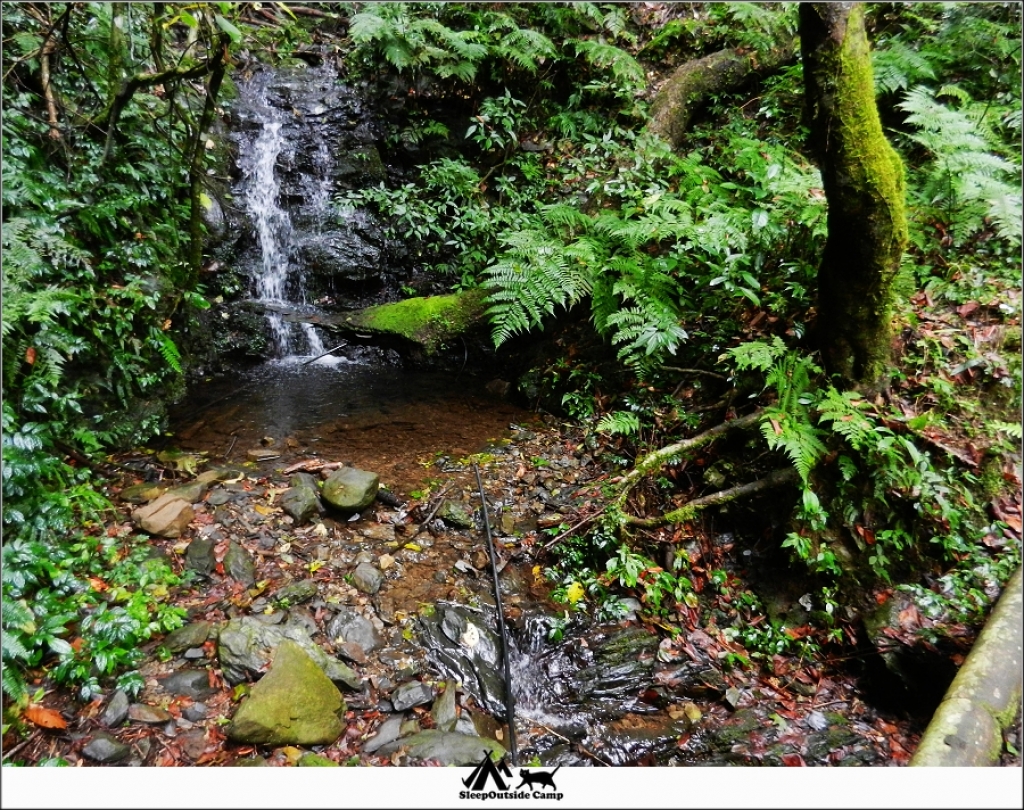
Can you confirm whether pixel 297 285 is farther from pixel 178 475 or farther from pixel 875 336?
pixel 875 336

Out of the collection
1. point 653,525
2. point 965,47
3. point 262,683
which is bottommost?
point 262,683

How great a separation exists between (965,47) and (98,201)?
701 centimetres

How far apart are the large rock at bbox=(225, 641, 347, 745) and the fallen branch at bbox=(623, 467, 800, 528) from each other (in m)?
1.93

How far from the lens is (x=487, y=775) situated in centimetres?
191

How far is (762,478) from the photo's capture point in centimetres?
323

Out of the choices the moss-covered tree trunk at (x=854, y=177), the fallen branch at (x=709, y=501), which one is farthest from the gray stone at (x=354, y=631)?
the moss-covered tree trunk at (x=854, y=177)

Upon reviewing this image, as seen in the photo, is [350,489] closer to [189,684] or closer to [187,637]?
[187,637]

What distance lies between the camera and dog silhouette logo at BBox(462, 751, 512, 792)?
1.86 m

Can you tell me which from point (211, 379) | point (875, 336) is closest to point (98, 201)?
point (211, 379)

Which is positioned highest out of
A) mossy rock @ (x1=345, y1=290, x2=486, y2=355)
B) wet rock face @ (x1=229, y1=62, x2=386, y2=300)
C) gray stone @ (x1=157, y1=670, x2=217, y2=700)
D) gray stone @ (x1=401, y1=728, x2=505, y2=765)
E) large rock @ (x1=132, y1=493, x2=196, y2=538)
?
wet rock face @ (x1=229, y1=62, x2=386, y2=300)

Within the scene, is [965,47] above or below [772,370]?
above

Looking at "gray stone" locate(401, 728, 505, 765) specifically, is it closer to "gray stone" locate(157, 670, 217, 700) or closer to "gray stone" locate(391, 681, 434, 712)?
"gray stone" locate(391, 681, 434, 712)

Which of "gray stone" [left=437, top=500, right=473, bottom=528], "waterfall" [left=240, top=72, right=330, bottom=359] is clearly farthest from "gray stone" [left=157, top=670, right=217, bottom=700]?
"waterfall" [left=240, top=72, right=330, bottom=359]
